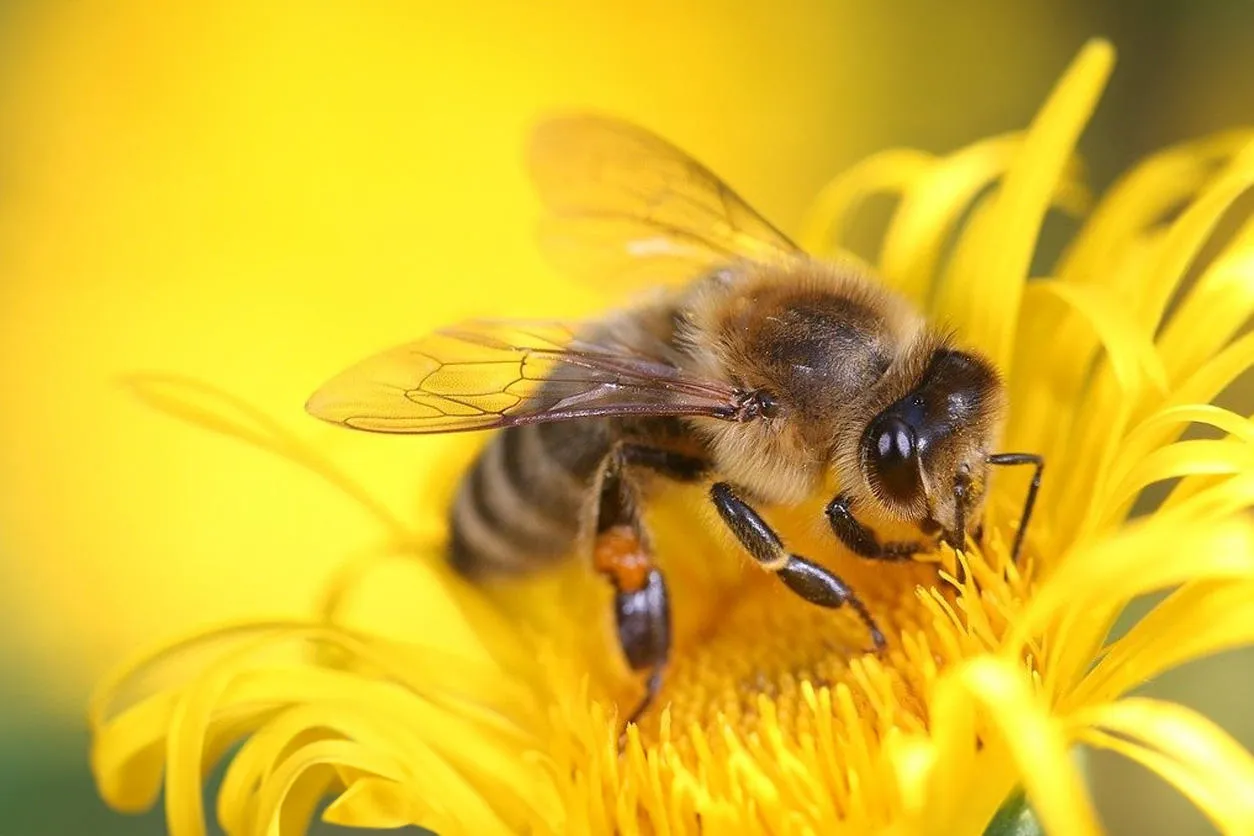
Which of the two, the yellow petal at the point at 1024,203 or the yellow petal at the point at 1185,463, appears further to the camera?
the yellow petal at the point at 1024,203

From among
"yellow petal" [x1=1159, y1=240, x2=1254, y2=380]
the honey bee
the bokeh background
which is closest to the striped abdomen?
the honey bee

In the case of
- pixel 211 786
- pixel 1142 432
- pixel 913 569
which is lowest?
pixel 211 786

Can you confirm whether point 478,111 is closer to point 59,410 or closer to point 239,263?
point 239,263

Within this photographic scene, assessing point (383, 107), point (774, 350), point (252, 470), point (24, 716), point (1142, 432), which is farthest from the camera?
point (383, 107)

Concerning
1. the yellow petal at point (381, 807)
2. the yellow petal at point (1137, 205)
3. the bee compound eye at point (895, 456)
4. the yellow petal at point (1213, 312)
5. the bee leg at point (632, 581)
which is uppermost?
the yellow petal at point (1137, 205)

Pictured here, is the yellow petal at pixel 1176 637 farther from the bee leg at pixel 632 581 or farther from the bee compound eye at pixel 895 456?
the bee leg at pixel 632 581

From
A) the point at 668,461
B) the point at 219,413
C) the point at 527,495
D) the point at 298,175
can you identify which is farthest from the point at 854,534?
the point at 298,175

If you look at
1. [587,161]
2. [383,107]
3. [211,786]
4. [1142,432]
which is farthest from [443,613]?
[383,107]

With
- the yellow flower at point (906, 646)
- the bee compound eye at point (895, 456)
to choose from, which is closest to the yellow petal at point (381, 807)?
the yellow flower at point (906, 646)

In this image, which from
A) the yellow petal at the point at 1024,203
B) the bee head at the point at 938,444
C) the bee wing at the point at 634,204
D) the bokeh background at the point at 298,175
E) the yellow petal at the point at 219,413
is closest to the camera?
the bee head at the point at 938,444
